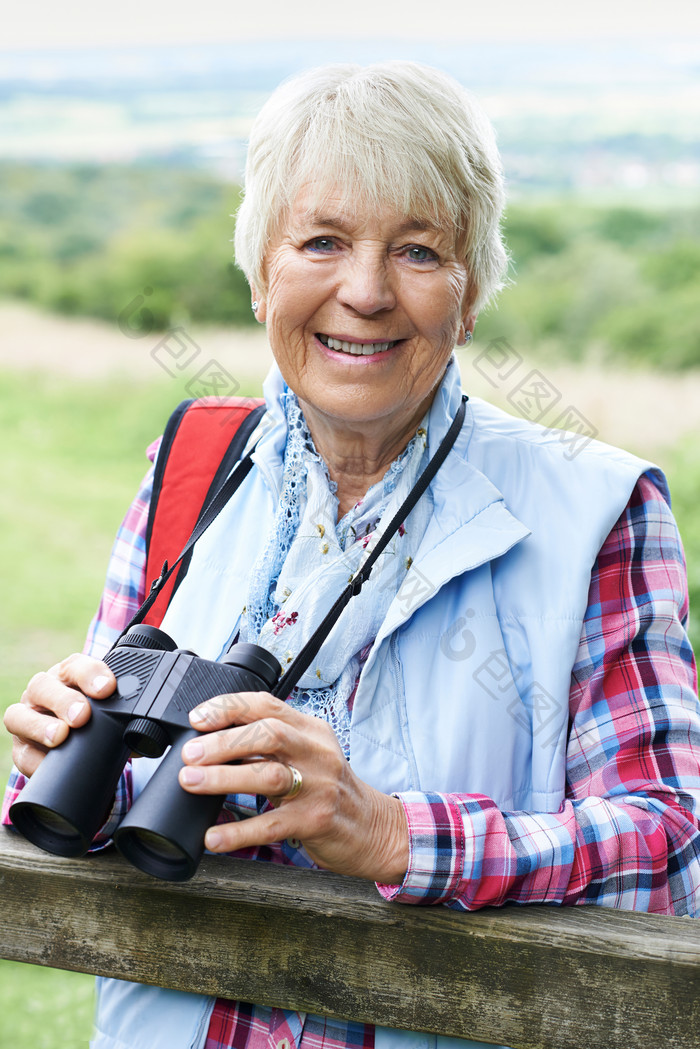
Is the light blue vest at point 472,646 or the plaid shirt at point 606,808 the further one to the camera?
the light blue vest at point 472,646

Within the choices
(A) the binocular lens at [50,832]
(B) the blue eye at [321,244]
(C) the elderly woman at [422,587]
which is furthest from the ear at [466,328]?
(A) the binocular lens at [50,832]

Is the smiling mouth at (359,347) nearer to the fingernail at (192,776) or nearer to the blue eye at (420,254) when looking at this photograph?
the blue eye at (420,254)

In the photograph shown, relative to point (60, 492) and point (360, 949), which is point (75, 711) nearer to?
point (360, 949)

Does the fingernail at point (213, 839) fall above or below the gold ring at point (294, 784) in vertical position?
below

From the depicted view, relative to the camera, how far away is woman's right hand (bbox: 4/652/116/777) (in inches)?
37.3

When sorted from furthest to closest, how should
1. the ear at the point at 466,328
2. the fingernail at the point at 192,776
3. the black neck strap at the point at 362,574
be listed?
A: the ear at the point at 466,328 → the black neck strap at the point at 362,574 → the fingernail at the point at 192,776

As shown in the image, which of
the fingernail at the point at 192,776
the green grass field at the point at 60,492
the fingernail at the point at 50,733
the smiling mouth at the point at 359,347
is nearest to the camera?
the fingernail at the point at 192,776

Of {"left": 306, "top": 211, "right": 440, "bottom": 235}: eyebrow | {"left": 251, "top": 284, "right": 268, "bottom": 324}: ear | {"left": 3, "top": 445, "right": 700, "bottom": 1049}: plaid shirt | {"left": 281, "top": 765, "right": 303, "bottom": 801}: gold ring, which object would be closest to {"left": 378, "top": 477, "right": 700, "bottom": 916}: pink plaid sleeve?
{"left": 3, "top": 445, "right": 700, "bottom": 1049}: plaid shirt

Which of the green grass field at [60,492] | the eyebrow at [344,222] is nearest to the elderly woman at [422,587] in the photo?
the eyebrow at [344,222]

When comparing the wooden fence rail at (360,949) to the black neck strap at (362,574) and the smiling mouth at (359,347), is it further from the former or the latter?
the smiling mouth at (359,347)

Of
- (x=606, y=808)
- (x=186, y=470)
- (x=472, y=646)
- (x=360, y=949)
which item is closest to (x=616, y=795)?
(x=606, y=808)

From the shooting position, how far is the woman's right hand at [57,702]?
95 cm

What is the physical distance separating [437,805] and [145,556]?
2.01ft

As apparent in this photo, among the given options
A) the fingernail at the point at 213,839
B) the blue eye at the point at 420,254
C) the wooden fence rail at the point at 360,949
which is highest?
the blue eye at the point at 420,254
